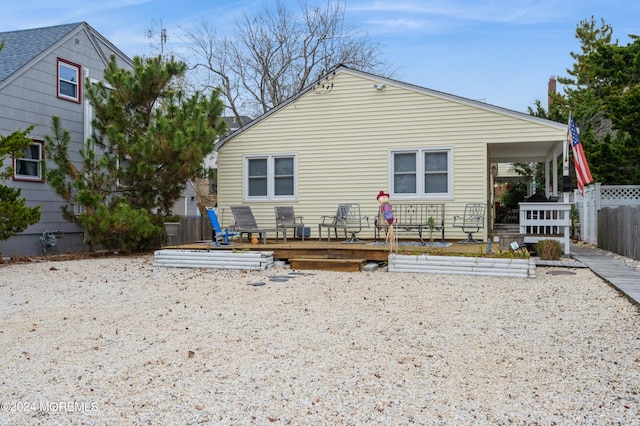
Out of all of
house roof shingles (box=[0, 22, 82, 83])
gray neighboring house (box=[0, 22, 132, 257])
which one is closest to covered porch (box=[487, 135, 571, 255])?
gray neighboring house (box=[0, 22, 132, 257])

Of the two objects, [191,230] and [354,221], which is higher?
[354,221]

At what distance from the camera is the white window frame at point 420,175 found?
35.9 ft

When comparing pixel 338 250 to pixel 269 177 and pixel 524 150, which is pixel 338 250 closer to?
pixel 269 177

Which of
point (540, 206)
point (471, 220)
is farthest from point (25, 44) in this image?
point (540, 206)

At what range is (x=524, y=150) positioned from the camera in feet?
41.2

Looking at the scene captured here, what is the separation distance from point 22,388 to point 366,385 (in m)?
2.32

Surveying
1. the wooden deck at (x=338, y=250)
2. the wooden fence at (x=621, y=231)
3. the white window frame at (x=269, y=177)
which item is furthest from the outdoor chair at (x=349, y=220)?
the wooden fence at (x=621, y=231)

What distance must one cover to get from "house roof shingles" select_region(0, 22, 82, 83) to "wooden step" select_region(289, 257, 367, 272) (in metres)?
9.16

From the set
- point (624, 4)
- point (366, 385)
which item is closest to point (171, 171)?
point (366, 385)

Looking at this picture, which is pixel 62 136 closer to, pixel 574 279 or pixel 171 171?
pixel 171 171

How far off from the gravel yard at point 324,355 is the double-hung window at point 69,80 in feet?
29.5

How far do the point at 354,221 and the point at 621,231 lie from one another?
5669 millimetres

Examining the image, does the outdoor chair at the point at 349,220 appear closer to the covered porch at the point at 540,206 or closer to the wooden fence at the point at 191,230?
the covered porch at the point at 540,206

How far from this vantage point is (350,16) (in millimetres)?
24281
